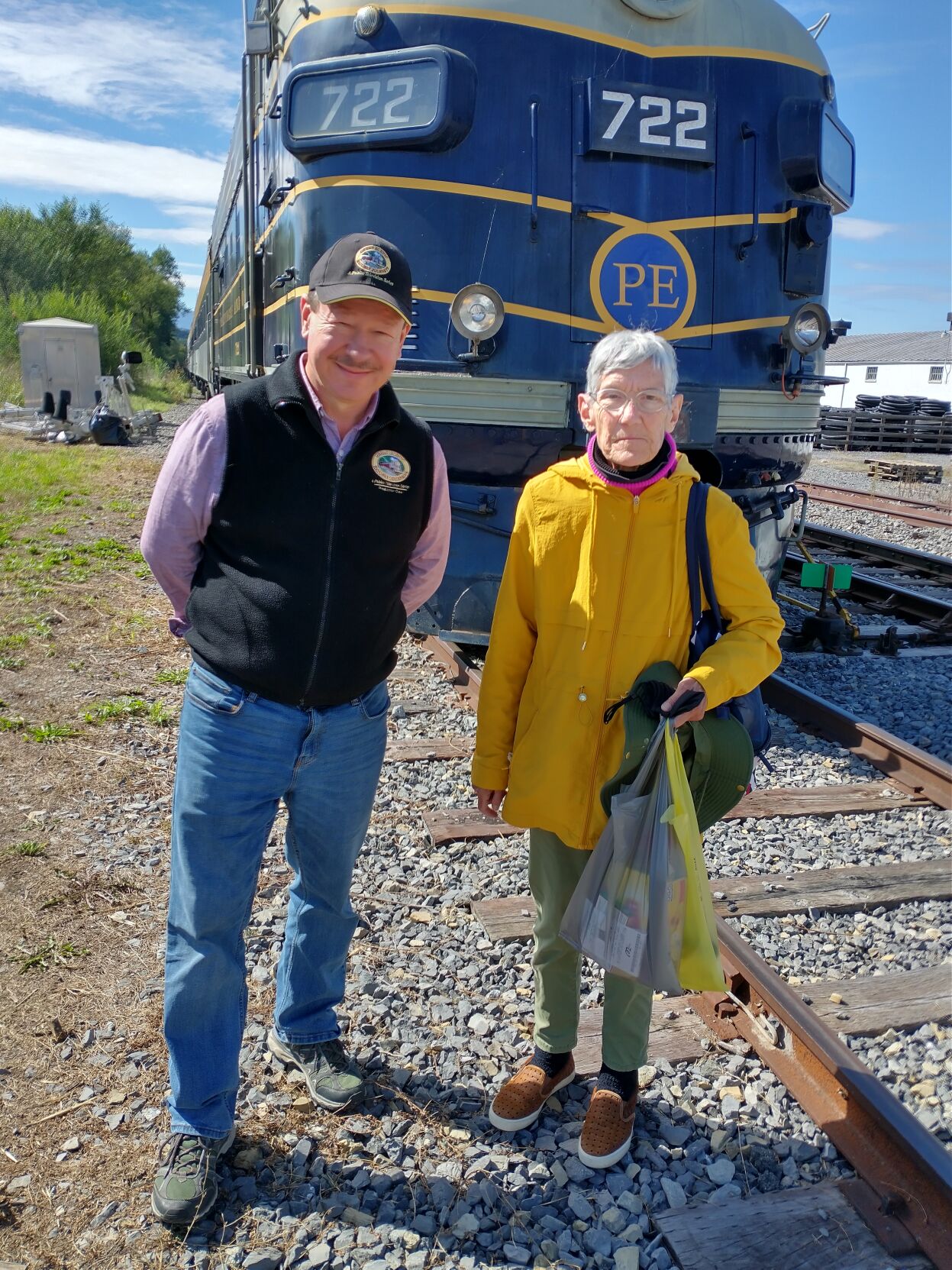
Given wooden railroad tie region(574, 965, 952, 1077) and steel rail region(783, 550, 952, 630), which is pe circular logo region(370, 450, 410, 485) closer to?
wooden railroad tie region(574, 965, 952, 1077)

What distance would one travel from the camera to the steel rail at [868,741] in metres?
4.80

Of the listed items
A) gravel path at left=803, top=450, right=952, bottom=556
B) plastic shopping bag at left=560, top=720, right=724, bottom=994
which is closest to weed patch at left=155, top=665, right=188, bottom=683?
plastic shopping bag at left=560, top=720, right=724, bottom=994

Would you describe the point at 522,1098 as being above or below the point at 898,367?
below

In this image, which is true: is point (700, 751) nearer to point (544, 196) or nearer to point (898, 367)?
point (544, 196)

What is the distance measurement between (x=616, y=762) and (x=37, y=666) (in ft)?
16.9

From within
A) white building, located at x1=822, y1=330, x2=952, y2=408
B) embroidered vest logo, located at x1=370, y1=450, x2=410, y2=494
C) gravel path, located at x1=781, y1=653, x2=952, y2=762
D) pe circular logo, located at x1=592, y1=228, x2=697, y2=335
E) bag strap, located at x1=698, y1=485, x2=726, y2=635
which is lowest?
gravel path, located at x1=781, y1=653, x2=952, y2=762

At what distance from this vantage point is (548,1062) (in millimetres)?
2785

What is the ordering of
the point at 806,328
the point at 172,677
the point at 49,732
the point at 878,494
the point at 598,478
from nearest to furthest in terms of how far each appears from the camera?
the point at 598,478, the point at 49,732, the point at 806,328, the point at 172,677, the point at 878,494

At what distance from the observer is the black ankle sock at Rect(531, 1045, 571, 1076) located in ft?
9.13

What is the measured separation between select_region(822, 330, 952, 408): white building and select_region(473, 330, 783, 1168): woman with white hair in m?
46.7

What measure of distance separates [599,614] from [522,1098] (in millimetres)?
1290

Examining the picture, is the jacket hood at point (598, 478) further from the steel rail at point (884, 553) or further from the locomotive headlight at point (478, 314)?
the steel rail at point (884, 553)

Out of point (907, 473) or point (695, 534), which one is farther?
point (907, 473)

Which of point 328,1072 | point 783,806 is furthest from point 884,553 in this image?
point 328,1072
